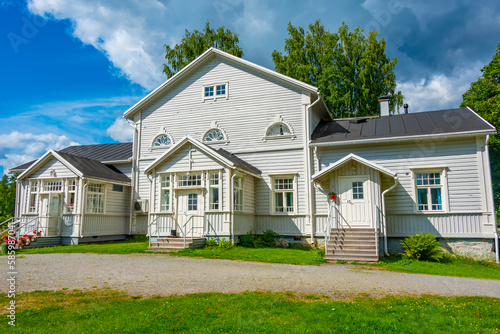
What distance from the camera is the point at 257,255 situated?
12.5 meters

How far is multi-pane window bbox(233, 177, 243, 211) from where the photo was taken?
14.8m

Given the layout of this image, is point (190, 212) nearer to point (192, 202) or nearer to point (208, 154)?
point (192, 202)

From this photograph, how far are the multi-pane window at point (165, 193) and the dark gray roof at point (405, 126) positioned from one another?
6486 millimetres

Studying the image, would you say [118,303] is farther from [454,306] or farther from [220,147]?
[220,147]

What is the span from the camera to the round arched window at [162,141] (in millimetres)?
18741

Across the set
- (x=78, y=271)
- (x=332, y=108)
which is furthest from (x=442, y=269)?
(x=332, y=108)

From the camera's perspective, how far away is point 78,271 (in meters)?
9.50

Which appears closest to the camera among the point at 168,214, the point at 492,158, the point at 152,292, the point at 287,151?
the point at 152,292

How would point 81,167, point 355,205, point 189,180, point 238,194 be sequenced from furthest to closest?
1. point 81,167
2. point 189,180
3. point 238,194
4. point 355,205

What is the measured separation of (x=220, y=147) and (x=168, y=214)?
4.21 m

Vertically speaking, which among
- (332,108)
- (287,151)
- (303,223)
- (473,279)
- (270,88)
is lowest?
(473,279)

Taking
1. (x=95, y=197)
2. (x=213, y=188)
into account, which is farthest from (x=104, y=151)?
(x=213, y=188)

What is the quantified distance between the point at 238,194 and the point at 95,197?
24.3 feet

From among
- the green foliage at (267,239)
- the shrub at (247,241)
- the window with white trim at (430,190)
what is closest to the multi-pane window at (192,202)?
the shrub at (247,241)
